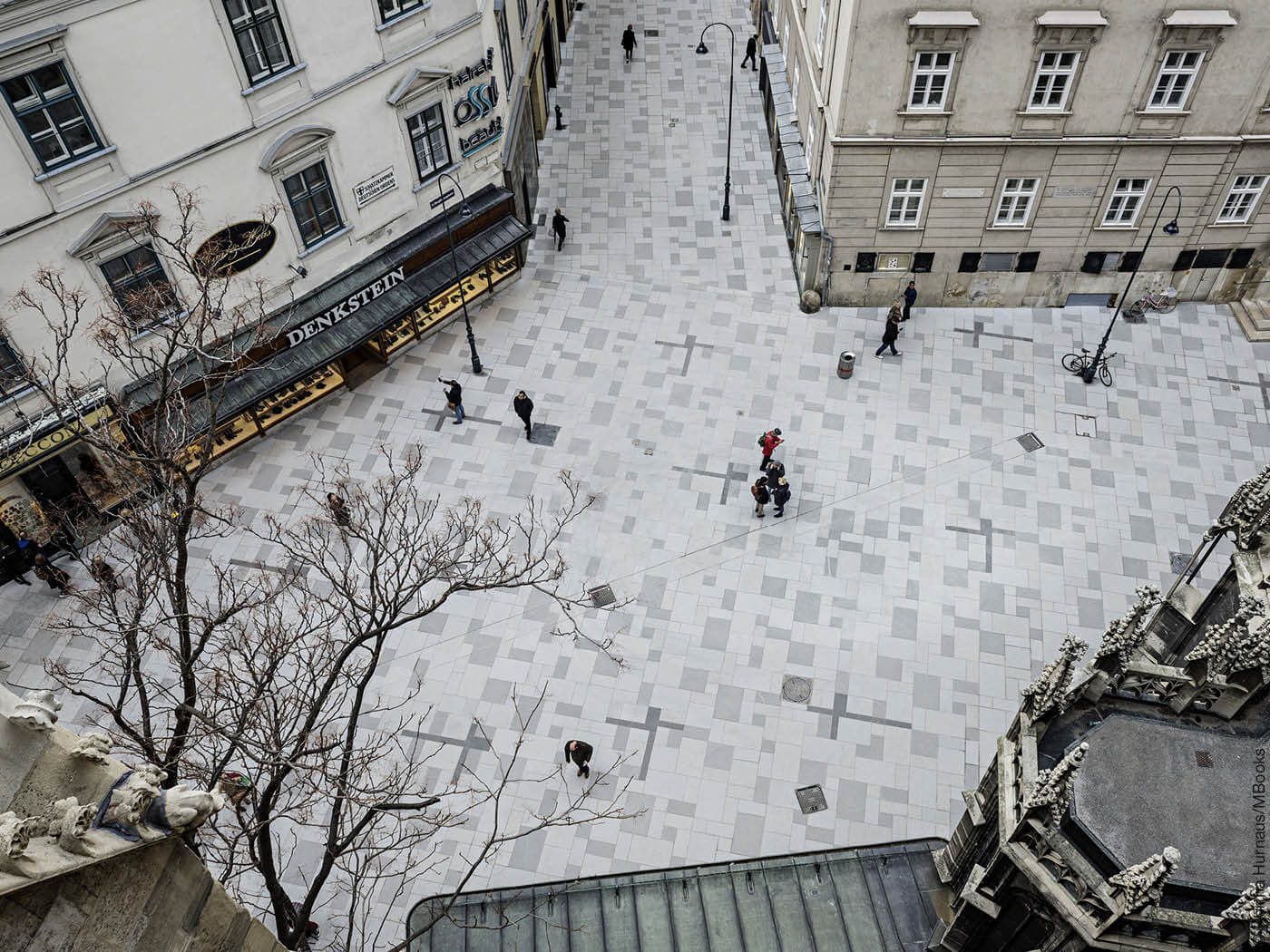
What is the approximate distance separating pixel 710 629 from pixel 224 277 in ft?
54.1

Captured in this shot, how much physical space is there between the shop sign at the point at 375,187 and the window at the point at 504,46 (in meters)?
6.31

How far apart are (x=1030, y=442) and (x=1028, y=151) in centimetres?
906

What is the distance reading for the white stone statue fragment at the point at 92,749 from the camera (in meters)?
6.34

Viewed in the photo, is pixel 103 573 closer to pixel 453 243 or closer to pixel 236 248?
pixel 236 248

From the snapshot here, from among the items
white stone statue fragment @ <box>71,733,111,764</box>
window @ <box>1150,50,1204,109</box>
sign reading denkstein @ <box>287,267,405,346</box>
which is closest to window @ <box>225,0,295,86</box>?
sign reading denkstein @ <box>287,267,405,346</box>

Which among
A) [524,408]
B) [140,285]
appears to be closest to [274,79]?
[140,285]

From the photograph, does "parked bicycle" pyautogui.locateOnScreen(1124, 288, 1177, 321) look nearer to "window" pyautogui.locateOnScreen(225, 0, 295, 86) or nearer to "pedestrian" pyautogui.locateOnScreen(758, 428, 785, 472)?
"pedestrian" pyautogui.locateOnScreen(758, 428, 785, 472)

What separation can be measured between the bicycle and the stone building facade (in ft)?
58.4

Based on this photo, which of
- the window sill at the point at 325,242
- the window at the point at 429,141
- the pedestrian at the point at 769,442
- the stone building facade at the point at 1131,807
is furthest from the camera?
the window at the point at 429,141

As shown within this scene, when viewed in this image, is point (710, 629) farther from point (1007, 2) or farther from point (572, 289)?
point (1007, 2)

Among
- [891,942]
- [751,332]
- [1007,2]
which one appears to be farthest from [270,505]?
[1007,2]

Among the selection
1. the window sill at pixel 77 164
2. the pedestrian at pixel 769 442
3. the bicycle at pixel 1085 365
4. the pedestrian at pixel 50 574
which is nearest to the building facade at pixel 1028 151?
the bicycle at pixel 1085 365

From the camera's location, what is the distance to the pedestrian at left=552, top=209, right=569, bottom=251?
35.8m

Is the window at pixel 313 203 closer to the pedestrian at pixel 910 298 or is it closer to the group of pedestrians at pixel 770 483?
the group of pedestrians at pixel 770 483
